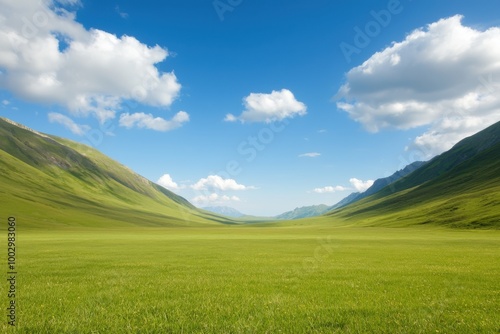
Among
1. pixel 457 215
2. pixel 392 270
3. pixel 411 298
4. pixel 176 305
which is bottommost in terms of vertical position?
pixel 457 215

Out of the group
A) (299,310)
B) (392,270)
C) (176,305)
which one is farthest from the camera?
(392,270)

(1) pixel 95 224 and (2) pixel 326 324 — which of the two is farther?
(1) pixel 95 224

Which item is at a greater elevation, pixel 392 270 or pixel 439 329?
pixel 439 329

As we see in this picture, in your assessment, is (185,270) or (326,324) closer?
(326,324)

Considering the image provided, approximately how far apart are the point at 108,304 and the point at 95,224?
623 feet

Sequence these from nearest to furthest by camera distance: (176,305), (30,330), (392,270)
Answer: (30,330) → (176,305) → (392,270)

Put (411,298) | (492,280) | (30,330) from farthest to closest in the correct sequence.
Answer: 1. (492,280)
2. (411,298)
3. (30,330)

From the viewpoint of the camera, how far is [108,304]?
12.9 metres

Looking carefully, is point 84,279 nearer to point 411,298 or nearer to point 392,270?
point 411,298

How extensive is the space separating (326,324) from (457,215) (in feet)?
545

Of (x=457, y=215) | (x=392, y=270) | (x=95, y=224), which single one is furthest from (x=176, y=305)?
(x=95, y=224)

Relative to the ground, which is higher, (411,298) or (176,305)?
(176,305)

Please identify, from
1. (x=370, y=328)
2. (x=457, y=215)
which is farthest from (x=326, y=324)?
(x=457, y=215)

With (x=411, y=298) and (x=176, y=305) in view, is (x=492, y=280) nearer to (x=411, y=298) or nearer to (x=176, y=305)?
(x=411, y=298)
